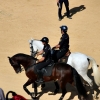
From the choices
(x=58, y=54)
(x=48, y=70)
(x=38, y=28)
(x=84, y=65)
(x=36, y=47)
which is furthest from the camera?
(x=38, y=28)

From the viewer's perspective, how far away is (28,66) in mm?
12539

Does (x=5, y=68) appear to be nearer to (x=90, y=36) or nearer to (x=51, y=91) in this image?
(x=51, y=91)

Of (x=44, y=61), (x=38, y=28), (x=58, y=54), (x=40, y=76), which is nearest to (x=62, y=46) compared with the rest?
(x=58, y=54)

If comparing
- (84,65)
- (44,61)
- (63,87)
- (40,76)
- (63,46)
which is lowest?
(63,87)

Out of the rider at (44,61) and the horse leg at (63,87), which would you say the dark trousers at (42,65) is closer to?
the rider at (44,61)

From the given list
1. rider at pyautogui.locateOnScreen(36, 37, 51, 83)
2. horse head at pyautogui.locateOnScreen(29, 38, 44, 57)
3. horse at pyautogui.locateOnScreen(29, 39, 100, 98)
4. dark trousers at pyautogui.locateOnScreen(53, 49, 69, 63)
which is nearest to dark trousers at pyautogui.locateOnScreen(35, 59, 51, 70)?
rider at pyautogui.locateOnScreen(36, 37, 51, 83)

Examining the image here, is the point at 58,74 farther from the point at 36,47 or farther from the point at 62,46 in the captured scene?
the point at 36,47

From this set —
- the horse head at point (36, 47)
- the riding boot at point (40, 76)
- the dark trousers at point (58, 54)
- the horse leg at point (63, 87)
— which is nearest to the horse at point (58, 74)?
the horse leg at point (63, 87)

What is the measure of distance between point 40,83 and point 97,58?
3.58 metres

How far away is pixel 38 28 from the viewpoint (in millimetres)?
18250

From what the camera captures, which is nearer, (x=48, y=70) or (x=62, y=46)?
(x=48, y=70)

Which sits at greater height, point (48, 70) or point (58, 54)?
point (58, 54)

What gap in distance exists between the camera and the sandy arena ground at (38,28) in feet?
47.8

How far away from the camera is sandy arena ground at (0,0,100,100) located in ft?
47.8
